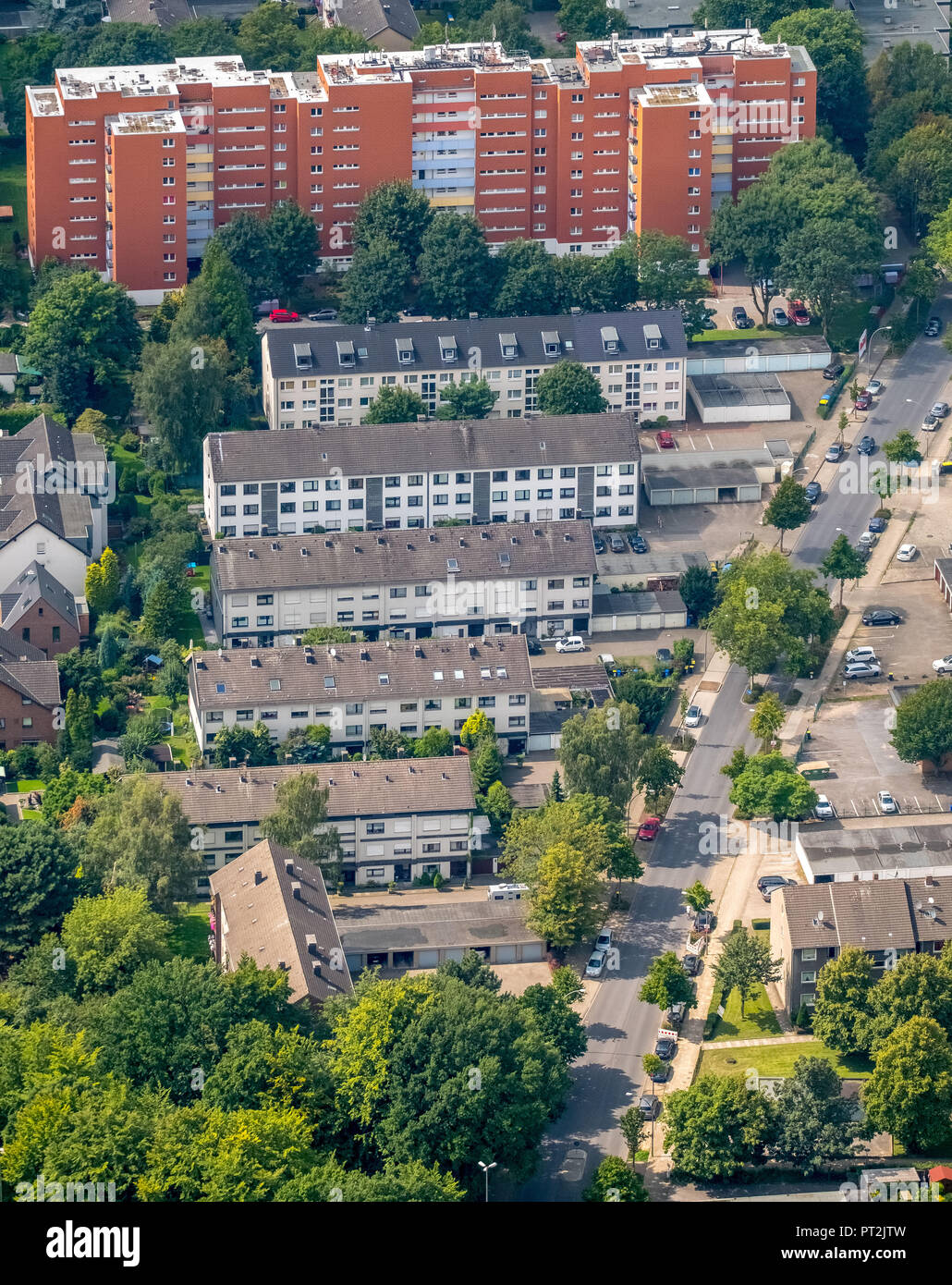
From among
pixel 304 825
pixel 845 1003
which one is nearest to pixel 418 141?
pixel 304 825

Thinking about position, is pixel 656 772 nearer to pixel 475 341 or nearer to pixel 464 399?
pixel 464 399

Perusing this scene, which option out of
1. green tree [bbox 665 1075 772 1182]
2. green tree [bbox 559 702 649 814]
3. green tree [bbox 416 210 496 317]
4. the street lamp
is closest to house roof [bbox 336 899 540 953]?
green tree [bbox 559 702 649 814]

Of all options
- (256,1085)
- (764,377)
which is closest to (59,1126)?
(256,1085)

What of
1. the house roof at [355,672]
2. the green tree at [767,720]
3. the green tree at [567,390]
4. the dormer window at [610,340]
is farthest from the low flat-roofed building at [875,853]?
the dormer window at [610,340]

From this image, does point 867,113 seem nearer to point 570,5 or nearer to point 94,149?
point 570,5

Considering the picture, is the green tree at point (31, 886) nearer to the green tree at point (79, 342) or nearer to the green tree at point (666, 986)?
the green tree at point (666, 986)
